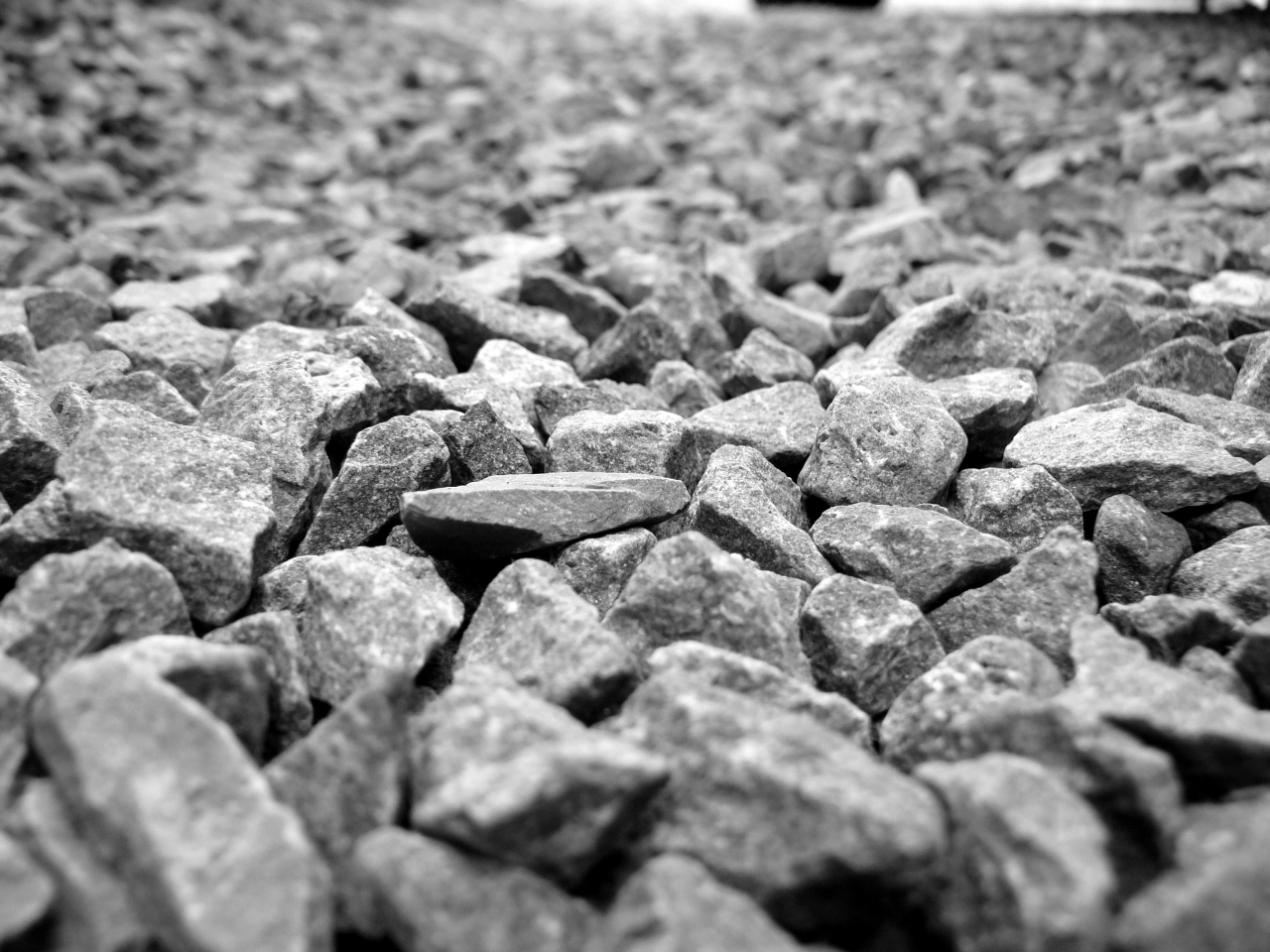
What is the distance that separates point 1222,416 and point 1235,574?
522 millimetres

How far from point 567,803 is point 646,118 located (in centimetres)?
520

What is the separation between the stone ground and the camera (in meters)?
1.13

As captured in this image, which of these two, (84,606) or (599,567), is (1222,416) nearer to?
(599,567)

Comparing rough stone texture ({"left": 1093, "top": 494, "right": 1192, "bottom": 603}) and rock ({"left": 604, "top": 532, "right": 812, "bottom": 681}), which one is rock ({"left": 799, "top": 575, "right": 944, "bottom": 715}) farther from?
rough stone texture ({"left": 1093, "top": 494, "right": 1192, "bottom": 603})

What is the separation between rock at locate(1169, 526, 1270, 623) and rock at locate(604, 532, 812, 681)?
73cm

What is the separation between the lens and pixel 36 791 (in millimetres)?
1198

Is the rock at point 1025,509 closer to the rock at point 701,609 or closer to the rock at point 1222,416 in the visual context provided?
the rock at point 1222,416

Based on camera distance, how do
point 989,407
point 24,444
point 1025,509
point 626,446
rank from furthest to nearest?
1. point 989,407
2. point 626,446
3. point 1025,509
4. point 24,444

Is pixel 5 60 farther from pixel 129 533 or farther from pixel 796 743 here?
pixel 796 743

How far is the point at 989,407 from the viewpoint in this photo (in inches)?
85.3

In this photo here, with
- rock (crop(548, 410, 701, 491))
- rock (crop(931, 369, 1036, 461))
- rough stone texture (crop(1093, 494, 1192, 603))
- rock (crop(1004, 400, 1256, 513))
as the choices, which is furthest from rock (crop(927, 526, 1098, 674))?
rock (crop(548, 410, 701, 491))

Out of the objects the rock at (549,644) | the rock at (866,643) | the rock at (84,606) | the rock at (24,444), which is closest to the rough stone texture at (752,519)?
the rock at (866,643)

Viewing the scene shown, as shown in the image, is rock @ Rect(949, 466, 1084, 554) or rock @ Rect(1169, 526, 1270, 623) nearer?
rock @ Rect(1169, 526, 1270, 623)

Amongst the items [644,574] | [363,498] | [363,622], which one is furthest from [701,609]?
[363,498]
